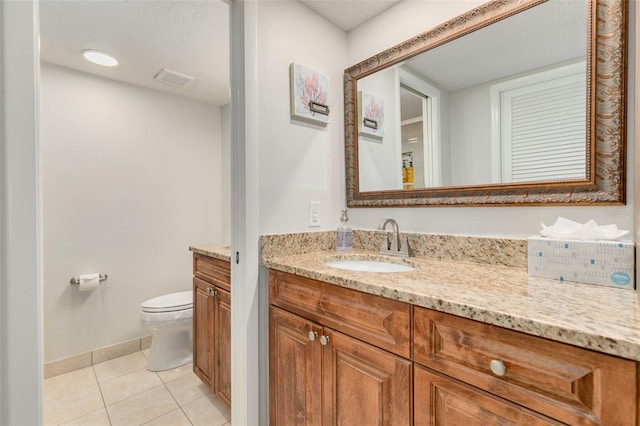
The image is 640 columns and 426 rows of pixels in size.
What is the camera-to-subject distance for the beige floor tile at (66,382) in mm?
1851

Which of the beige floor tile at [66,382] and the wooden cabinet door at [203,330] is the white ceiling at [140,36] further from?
the beige floor tile at [66,382]

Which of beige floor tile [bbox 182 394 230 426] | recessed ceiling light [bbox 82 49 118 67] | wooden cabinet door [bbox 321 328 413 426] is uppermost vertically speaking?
recessed ceiling light [bbox 82 49 118 67]

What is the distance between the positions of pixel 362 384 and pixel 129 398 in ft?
5.49

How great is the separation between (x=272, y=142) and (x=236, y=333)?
2.81 feet

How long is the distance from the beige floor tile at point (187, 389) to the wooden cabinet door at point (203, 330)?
131 millimetres

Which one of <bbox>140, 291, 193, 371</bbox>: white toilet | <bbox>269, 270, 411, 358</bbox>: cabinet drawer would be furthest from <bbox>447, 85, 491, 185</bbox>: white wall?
<bbox>140, 291, 193, 371</bbox>: white toilet

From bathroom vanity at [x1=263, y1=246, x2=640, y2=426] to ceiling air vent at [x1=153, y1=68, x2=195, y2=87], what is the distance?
1843mm

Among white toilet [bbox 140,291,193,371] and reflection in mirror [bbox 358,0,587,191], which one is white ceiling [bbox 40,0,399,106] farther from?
white toilet [bbox 140,291,193,371]

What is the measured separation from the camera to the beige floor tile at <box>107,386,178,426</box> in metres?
1.61

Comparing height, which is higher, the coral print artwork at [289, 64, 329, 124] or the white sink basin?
the coral print artwork at [289, 64, 329, 124]

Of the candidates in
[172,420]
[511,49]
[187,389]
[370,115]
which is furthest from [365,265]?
[187,389]

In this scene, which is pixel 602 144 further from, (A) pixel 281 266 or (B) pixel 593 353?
(A) pixel 281 266

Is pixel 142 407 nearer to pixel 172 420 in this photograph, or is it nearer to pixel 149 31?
pixel 172 420

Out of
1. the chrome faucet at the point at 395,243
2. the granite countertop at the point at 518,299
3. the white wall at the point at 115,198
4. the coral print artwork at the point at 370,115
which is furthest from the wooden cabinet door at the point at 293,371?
the white wall at the point at 115,198
